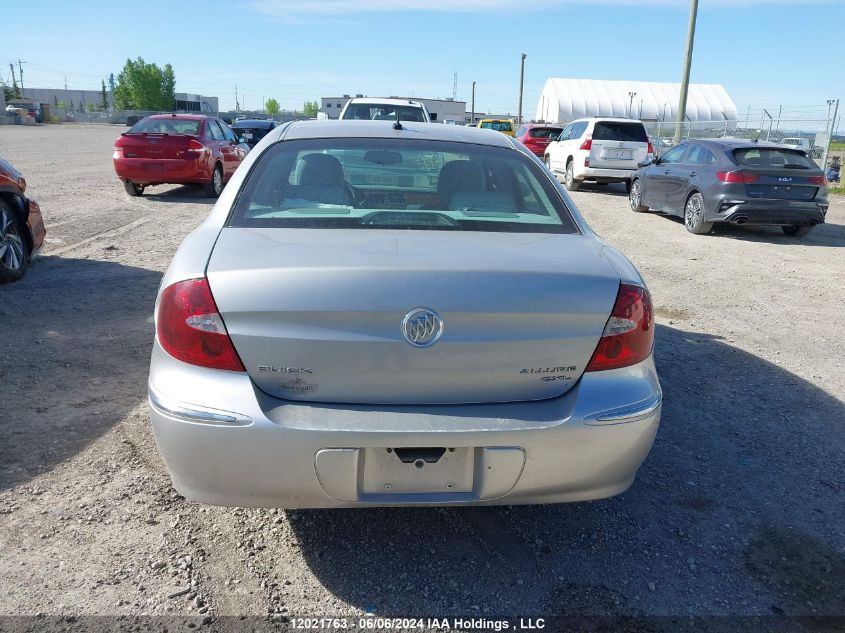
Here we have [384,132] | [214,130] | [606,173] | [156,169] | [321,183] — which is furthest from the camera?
[606,173]

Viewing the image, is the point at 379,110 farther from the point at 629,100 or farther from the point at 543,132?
the point at 629,100

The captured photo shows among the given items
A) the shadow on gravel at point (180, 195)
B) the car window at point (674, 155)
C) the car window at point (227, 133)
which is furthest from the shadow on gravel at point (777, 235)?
the car window at point (227, 133)

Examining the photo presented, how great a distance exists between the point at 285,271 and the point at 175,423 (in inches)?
24.9

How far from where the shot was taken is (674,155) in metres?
12.8

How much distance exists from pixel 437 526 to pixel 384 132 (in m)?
1.97

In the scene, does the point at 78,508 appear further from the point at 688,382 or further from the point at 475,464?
the point at 688,382

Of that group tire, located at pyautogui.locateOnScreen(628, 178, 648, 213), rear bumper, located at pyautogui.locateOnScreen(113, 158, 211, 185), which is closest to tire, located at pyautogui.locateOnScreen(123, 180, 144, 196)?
rear bumper, located at pyautogui.locateOnScreen(113, 158, 211, 185)

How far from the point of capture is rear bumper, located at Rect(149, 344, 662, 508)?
233cm

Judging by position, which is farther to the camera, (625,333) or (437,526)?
(437,526)

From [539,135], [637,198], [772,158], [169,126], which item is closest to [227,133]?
[169,126]

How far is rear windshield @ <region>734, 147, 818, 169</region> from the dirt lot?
6289 mm

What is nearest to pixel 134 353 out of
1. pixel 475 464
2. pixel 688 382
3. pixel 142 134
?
pixel 475 464

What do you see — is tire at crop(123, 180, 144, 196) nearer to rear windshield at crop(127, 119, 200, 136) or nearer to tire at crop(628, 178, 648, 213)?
rear windshield at crop(127, 119, 200, 136)

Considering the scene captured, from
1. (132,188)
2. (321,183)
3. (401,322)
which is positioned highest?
(321,183)
